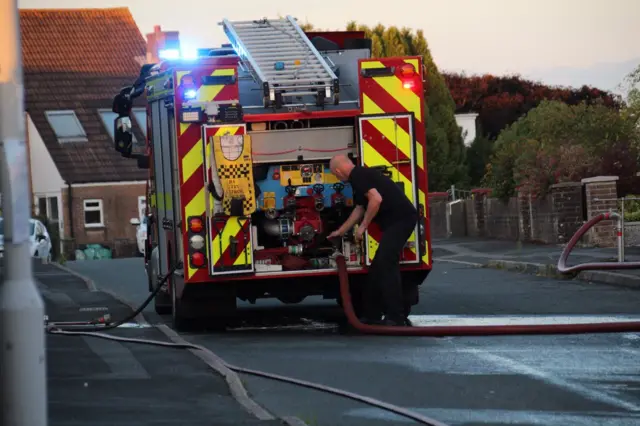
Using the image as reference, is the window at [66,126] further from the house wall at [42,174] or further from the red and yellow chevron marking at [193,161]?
the red and yellow chevron marking at [193,161]

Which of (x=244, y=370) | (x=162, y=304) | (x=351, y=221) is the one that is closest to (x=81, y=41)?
(x=162, y=304)

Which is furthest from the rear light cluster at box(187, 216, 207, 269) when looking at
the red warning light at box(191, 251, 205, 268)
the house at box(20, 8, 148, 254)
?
the house at box(20, 8, 148, 254)

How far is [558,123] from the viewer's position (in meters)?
32.3

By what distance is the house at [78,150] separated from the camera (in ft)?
176

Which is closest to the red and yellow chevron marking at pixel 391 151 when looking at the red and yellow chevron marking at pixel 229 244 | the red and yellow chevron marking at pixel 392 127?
the red and yellow chevron marking at pixel 392 127

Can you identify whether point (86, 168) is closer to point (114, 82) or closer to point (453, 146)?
point (114, 82)

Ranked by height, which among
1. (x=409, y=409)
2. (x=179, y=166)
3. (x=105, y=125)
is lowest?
(x=409, y=409)

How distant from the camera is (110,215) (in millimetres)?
54312

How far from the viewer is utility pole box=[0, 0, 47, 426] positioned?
654 cm

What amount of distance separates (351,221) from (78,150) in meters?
41.6

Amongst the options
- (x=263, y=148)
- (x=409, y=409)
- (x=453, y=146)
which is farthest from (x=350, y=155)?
(x=453, y=146)

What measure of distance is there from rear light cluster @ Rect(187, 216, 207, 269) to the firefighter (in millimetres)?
1265

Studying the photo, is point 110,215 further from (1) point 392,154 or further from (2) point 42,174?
(1) point 392,154

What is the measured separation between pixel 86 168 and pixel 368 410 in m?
46.0
